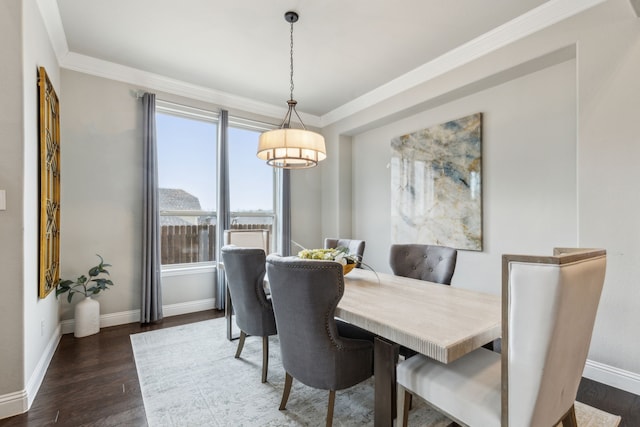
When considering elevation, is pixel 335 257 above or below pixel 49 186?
below

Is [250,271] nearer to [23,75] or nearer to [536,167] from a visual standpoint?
[23,75]

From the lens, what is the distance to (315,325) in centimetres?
151

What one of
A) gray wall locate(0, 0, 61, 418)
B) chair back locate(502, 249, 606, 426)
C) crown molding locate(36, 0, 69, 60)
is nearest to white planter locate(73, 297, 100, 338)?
gray wall locate(0, 0, 61, 418)

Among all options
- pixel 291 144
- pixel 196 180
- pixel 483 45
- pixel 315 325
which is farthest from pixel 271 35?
pixel 315 325

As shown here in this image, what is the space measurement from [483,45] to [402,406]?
3.07m

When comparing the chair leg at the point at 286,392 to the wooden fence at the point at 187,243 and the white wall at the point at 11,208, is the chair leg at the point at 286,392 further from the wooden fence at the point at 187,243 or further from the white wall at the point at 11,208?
the wooden fence at the point at 187,243

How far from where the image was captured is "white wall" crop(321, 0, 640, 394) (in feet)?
6.99

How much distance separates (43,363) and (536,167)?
4.42 m

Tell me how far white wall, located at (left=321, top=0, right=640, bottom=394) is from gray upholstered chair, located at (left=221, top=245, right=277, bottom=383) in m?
2.27

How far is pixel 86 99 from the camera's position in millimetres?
3350

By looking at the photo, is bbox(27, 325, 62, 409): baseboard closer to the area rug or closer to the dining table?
the area rug

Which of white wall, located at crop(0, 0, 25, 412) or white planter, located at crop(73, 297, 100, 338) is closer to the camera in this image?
white wall, located at crop(0, 0, 25, 412)

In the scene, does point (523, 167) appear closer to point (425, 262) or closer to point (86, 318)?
point (425, 262)

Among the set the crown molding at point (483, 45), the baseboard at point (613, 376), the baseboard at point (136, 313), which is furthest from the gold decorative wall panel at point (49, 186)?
the baseboard at point (613, 376)
